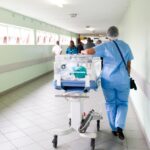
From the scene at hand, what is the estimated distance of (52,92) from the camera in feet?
23.7

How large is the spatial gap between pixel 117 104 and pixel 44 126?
4.44ft

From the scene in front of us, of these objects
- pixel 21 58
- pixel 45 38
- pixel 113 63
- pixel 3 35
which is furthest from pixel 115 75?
pixel 45 38

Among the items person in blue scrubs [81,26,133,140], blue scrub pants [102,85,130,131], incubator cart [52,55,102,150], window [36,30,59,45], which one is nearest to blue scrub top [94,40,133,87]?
person in blue scrubs [81,26,133,140]

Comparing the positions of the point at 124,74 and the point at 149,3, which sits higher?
the point at 149,3

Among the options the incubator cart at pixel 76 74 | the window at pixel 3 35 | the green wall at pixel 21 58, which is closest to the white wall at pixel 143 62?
the incubator cart at pixel 76 74

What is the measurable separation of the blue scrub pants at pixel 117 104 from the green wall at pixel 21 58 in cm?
391

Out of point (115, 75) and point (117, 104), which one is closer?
point (115, 75)

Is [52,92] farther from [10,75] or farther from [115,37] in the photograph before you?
[115,37]

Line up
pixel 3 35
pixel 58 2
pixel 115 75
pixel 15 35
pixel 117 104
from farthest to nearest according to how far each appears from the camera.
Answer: pixel 15 35, pixel 3 35, pixel 58 2, pixel 117 104, pixel 115 75

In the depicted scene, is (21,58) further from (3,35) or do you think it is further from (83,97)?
(83,97)

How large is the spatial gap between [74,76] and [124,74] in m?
0.89

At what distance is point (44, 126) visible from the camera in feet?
13.5

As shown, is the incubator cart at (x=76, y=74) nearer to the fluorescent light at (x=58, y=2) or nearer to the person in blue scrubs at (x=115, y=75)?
the person in blue scrubs at (x=115, y=75)

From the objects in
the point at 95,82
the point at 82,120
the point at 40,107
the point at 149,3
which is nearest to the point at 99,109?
the point at 40,107
